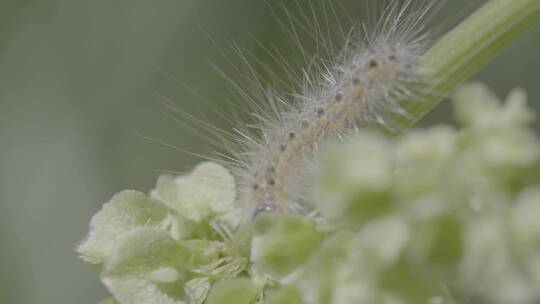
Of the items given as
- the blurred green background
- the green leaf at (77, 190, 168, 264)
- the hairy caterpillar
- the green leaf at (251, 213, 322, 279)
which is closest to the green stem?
the hairy caterpillar

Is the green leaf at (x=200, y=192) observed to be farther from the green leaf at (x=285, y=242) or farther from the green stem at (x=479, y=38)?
the green stem at (x=479, y=38)

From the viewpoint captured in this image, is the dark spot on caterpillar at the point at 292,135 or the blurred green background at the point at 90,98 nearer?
the dark spot on caterpillar at the point at 292,135

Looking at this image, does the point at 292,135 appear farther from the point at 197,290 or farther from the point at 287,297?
the point at 287,297

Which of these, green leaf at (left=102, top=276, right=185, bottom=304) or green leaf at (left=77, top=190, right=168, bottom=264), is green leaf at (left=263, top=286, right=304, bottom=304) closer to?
green leaf at (left=102, top=276, right=185, bottom=304)

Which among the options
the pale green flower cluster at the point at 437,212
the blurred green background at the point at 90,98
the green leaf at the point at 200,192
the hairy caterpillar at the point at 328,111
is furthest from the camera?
the blurred green background at the point at 90,98

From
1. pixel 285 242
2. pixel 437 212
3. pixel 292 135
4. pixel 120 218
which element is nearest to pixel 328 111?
pixel 292 135

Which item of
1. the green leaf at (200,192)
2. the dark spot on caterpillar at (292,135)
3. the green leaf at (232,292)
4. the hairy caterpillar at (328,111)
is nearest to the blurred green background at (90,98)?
the hairy caterpillar at (328,111)
